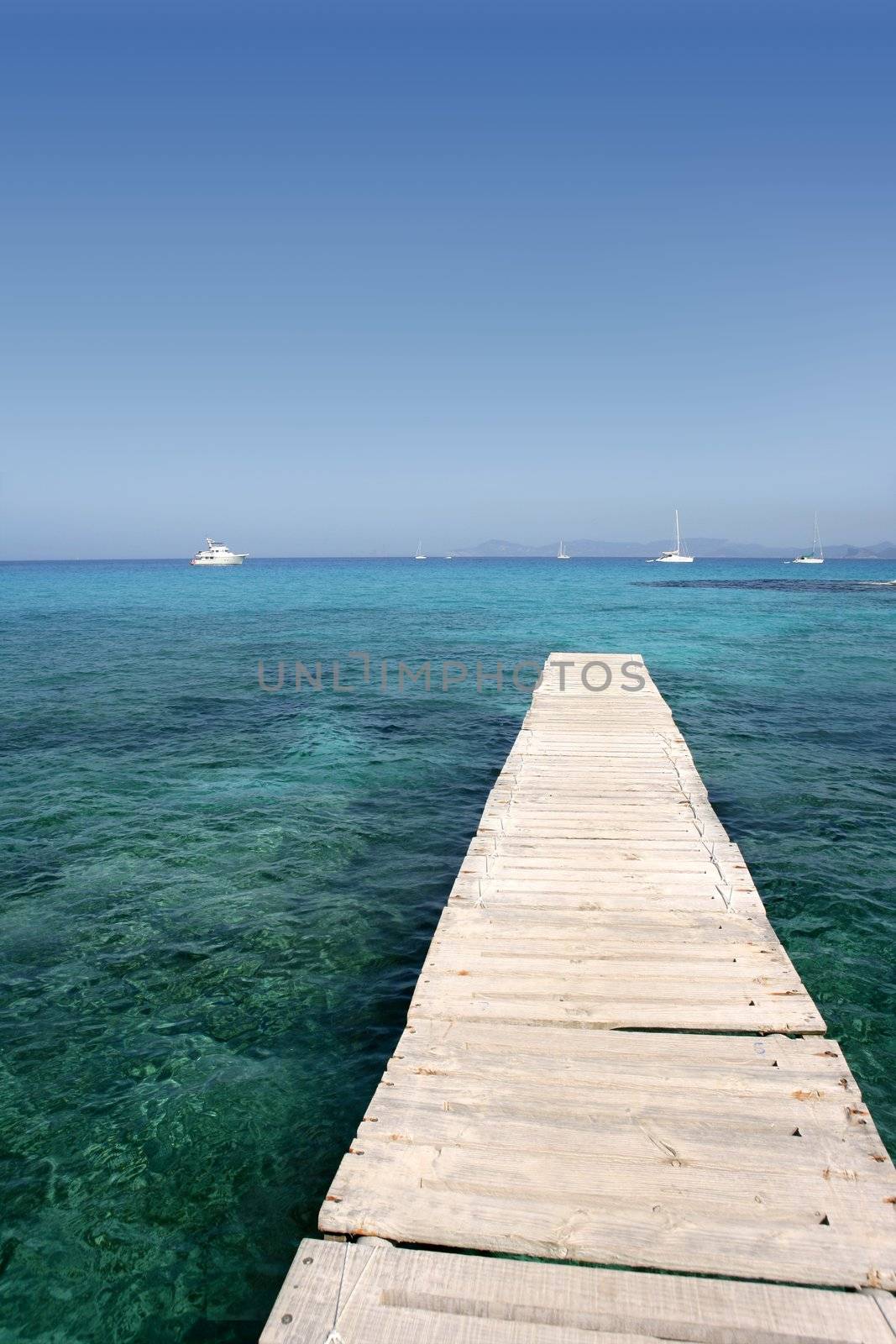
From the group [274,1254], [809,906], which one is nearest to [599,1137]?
[274,1254]

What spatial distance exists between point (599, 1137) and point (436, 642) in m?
33.0

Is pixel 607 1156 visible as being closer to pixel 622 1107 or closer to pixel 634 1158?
pixel 634 1158

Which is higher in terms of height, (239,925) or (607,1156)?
(607,1156)

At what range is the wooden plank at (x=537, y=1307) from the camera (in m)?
3.09

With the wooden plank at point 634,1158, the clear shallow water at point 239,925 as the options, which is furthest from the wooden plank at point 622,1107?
the clear shallow water at point 239,925

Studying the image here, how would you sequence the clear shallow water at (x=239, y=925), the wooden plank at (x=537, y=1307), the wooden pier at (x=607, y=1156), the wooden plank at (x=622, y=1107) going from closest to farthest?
the wooden plank at (x=537, y=1307) → the wooden pier at (x=607, y=1156) → the wooden plank at (x=622, y=1107) → the clear shallow water at (x=239, y=925)

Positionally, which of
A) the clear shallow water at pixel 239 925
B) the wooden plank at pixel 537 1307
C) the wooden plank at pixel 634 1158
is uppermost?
the wooden plank at pixel 634 1158

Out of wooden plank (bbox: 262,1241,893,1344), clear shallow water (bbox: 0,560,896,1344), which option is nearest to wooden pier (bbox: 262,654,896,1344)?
wooden plank (bbox: 262,1241,893,1344)

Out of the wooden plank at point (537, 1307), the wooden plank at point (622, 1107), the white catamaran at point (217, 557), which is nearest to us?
the wooden plank at point (537, 1307)

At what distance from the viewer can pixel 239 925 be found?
337 inches

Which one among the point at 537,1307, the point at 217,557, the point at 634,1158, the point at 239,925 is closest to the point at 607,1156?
the point at 634,1158

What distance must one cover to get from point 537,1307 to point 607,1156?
Result: 906mm

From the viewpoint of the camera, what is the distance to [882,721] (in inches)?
727

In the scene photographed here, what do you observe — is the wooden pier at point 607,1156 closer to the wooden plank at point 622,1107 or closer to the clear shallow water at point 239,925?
the wooden plank at point 622,1107
